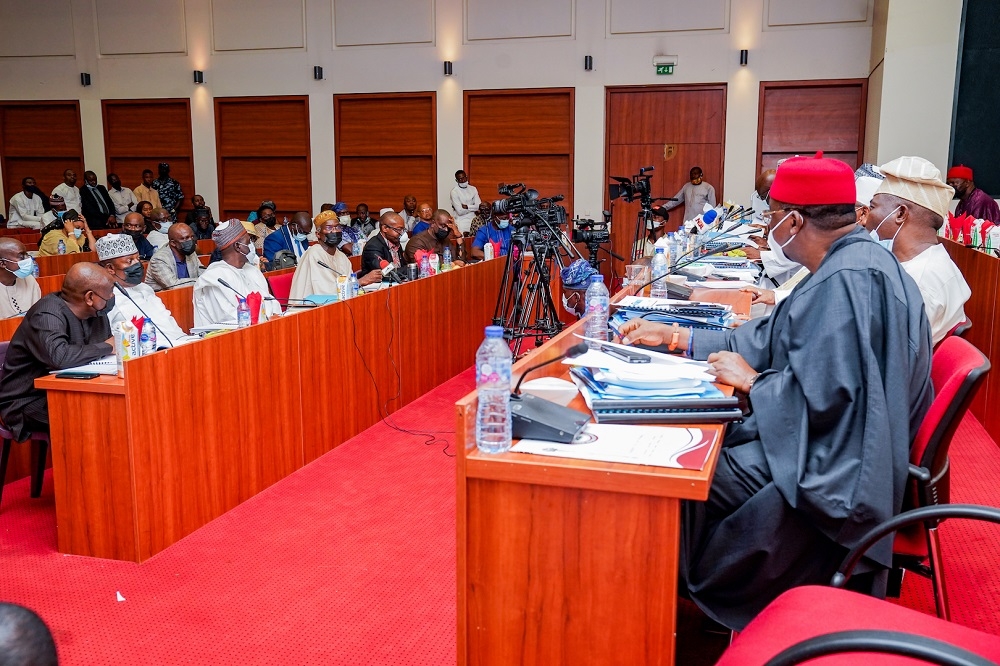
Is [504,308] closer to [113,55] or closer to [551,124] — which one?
[551,124]

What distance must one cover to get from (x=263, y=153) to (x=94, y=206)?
7.93ft

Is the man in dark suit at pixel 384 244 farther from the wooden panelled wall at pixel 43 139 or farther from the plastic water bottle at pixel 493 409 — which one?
the wooden panelled wall at pixel 43 139

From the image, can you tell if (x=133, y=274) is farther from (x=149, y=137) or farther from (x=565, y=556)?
(x=149, y=137)

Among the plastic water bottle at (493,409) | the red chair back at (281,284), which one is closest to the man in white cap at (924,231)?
the plastic water bottle at (493,409)

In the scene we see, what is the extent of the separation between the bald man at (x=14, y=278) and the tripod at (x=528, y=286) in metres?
2.97

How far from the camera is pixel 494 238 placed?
8102mm

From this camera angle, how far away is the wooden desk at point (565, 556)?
5.37 feet

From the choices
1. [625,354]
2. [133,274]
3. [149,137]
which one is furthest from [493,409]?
[149,137]

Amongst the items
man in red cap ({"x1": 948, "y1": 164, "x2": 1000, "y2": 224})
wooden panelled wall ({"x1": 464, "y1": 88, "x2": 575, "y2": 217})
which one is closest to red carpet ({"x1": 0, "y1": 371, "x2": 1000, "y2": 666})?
man in red cap ({"x1": 948, "y1": 164, "x2": 1000, "y2": 224})

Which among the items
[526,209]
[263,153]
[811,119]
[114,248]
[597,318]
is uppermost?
[811,119]

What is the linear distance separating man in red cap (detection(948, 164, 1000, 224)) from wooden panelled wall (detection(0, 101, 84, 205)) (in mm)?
11875

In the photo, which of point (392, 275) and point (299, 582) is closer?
point (299, 582)

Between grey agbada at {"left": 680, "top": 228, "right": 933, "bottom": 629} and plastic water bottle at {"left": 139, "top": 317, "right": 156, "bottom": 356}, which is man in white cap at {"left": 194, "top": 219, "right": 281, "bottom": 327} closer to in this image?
plastic water bottle at {"left": 139, "top": 317, "right": 156, "bottom": 356}

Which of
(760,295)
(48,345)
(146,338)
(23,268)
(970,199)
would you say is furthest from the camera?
(970,199)
